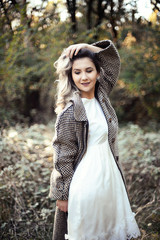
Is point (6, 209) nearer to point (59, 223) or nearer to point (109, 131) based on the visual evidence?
point (59, 223)

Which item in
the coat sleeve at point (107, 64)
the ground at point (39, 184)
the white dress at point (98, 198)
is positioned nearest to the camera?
the white dress at point (98, 198)

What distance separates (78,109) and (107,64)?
22.4 inches

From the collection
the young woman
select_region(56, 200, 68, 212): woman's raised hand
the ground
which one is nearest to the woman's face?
the young woman

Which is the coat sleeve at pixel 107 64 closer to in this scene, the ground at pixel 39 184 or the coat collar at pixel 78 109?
the coat collar at pixel 78 109

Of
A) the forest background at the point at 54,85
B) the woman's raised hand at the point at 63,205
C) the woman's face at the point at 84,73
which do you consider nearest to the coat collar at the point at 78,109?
A: the woman's face at the point at 84,73

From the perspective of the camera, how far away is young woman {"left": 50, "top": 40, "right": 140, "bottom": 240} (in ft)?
5.27

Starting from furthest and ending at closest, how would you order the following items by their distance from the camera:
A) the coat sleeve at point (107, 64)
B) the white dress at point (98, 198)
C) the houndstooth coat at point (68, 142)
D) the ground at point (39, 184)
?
1. the ground at point (39, 184)
2. the coat sleeve at point (107, 64)
3. the houndstooth coat at point (68, 142)
4. the white dress at point (98, 198)

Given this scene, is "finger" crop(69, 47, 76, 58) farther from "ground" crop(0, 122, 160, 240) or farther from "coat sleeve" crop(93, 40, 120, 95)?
"ground" crop(0, 122, 160, 240)

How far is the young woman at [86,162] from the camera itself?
1.61 meters

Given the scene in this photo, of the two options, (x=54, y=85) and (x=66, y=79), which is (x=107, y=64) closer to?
(x=66, y=79)

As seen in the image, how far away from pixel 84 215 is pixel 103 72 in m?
1.17

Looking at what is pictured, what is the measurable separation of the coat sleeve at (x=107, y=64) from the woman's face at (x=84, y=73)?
212 millimetres

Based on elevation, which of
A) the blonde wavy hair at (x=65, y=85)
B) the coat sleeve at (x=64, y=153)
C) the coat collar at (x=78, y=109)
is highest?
the blonde wavy hair at (x=65, y=85)

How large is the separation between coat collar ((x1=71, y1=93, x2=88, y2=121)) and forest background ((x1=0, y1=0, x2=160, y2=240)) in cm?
95
